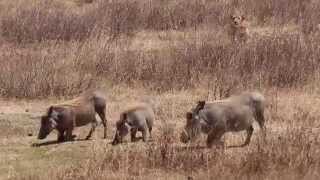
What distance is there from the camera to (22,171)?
1012 centimetres

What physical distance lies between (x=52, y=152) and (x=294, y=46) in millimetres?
7841

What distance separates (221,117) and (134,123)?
1536 millimetres

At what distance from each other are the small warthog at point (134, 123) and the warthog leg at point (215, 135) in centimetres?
121

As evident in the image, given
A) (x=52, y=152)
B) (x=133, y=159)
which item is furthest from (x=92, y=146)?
(x=133, y=159)

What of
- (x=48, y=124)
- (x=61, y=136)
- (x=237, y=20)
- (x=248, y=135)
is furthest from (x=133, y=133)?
(x=237, y=20)

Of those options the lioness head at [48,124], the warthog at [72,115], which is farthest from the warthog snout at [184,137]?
the lioness head at [48,124]

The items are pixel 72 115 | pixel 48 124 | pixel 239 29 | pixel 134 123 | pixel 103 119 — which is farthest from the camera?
pixel 239 29

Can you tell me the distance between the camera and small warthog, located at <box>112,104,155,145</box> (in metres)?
11.8

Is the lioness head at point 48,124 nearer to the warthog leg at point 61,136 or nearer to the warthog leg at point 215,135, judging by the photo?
the warthog leg at point 61,136

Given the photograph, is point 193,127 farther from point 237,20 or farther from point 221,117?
point 237,20

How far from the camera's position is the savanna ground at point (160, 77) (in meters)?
9.79

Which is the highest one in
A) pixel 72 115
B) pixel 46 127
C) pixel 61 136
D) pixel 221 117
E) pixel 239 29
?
pixel 239 29

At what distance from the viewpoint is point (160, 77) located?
1656 cm

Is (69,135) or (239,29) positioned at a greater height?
(239,29)
